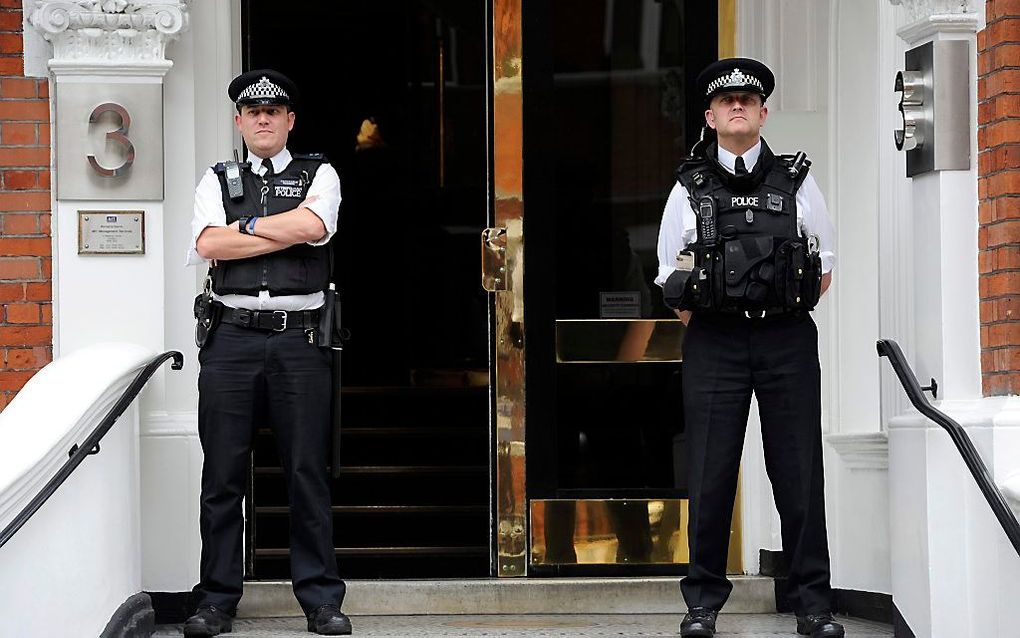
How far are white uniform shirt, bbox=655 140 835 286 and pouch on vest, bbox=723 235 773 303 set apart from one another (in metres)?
0.21

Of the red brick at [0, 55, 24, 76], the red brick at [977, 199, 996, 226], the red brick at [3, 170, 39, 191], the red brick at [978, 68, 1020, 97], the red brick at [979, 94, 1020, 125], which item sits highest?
the red brick at [0, 55, 24, 76]

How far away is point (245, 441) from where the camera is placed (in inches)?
216

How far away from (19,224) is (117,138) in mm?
504

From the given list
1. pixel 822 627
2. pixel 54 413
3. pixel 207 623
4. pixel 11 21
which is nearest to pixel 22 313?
pixel 54 413

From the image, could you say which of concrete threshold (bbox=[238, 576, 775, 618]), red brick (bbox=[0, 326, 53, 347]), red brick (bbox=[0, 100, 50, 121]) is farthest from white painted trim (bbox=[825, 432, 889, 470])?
red brick (bbox=[0, 100, 50, 121])

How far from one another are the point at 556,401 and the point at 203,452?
1.46 meters

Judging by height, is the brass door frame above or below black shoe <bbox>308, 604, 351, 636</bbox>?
above

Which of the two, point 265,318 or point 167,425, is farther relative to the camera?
point 167,425

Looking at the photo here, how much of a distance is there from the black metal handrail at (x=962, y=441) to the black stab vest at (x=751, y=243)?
0.37m

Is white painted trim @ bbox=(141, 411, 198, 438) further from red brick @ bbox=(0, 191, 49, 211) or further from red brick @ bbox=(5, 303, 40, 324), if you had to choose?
red brick @ bbox=(0, 191, 49, 211)

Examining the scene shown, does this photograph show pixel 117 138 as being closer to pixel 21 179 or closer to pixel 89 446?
pixel 21 179

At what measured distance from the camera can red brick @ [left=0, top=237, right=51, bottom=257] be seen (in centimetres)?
587

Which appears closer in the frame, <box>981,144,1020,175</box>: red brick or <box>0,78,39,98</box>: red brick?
<box>981,144,1020,175</box>: red brick

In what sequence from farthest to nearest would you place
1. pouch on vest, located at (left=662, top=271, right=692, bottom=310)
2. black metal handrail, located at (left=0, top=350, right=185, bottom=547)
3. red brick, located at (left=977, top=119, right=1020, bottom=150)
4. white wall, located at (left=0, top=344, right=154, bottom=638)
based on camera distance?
pouch on vest, located at (left=662, top=271, right=692, bottom=310) < red brick, located at (left=977, top=119, right=1020, bottom=150) < white wall, located at (left=0, top=344, right=154, bottom=638) < black metal handrail, located at (left=0, top=350, right=185, bottom=547)
